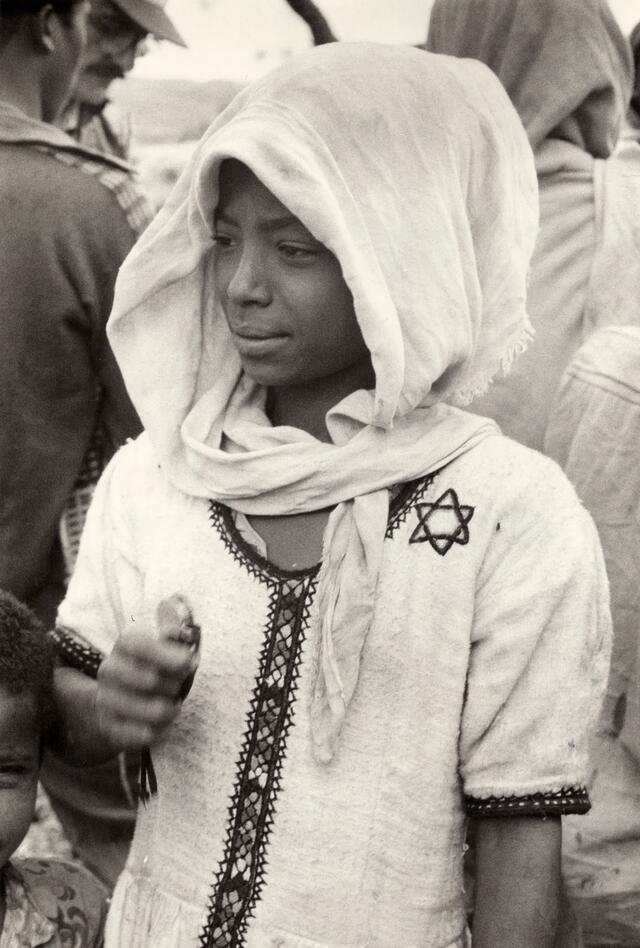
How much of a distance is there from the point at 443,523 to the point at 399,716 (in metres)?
0.27

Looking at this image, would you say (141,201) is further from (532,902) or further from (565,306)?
(532,902)

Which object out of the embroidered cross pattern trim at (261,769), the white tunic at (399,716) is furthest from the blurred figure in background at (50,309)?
the embroidered cross pattern trim at (261,769)

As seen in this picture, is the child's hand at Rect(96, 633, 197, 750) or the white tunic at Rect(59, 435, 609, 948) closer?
the child's hand at Rect(96, 633, 197, 750)

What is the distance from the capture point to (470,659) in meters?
1.88

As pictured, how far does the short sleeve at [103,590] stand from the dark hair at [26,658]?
38mm

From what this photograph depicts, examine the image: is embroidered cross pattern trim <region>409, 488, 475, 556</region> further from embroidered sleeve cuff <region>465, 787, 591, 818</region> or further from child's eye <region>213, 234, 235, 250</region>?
child's eye <region>213, 234, 235, 250</region>

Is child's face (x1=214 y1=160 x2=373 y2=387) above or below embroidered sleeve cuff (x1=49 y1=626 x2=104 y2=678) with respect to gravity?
above

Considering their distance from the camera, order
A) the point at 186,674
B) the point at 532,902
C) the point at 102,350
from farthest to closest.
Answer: the point at 102,350 → the point at 532,902 → the point at 186,674

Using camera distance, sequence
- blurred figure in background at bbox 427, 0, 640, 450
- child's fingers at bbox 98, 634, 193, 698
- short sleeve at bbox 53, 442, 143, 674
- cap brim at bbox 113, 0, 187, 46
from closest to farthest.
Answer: child's fingers at bbox 98, 634, 193, 698, short sleeve at bbox 53, 442, 143, 674, blurred figure in background at bbox 427, 0, 640, 450, cap brim at bbox 113, 0, 187, 46

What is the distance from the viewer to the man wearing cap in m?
3.99

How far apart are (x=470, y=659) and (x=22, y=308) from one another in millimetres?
1565

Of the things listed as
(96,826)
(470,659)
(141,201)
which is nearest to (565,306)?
(141,201)

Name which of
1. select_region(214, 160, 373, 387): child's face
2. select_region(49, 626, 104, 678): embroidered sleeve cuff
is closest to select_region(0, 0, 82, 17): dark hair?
select_region(214, 160, 373, 387): child's face

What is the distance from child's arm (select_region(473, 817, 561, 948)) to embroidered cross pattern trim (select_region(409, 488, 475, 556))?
0.38 meters
